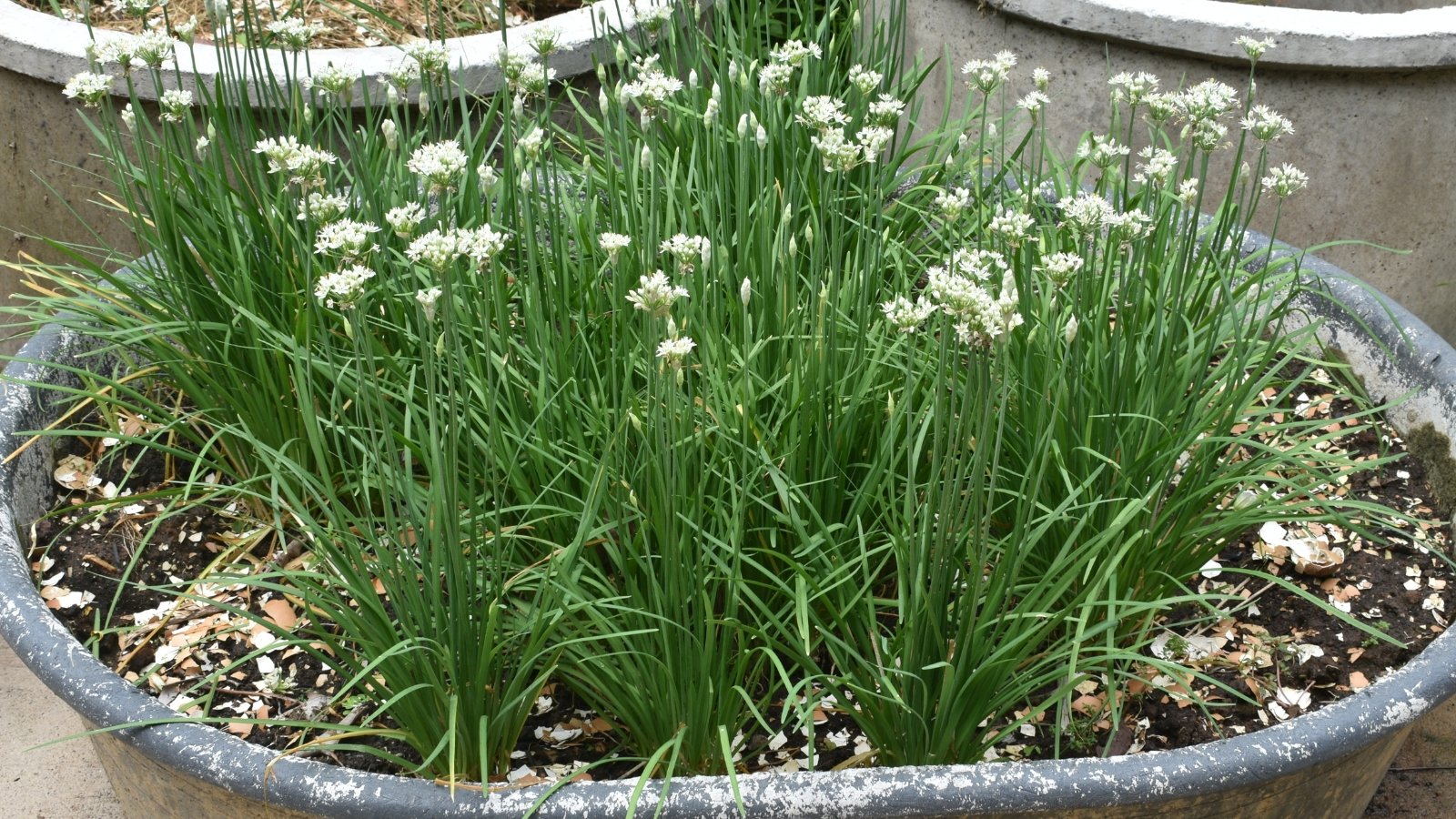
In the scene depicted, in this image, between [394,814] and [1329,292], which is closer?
[394,814]

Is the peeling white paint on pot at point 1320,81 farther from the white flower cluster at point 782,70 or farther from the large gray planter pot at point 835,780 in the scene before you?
the large gray planter pot at point 835,780

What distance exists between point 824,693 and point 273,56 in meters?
2.13

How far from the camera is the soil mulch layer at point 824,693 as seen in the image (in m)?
1.91

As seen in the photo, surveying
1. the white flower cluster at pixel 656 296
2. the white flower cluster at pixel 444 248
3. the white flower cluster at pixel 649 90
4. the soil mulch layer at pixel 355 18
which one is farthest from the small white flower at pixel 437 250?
the soil mulch layer at pixel 355 18

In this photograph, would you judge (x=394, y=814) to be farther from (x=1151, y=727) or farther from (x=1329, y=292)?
(x=1329, y=292)

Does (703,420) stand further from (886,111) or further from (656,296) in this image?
(886,111)

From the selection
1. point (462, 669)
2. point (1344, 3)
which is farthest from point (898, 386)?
point (1344, 3)

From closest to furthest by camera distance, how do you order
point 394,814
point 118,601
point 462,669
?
point 394,814
point 462,669
point 118,601

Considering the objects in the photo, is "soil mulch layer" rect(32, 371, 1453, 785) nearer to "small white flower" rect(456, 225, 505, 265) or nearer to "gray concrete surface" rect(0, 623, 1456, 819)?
"gray concrete surface" rect(0, 623, 1456, 819)

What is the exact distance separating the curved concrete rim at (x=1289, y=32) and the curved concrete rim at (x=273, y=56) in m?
1.03

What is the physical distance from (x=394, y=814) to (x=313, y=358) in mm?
806

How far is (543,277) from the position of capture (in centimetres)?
217

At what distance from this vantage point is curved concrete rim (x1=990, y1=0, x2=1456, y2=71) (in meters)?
2.94

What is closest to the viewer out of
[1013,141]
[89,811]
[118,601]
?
[118,601]
